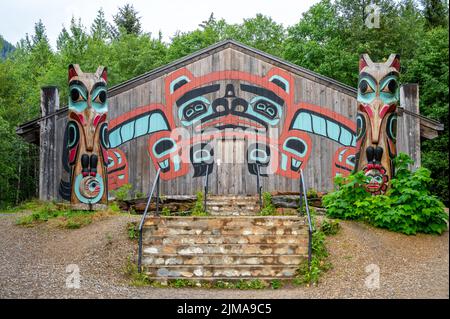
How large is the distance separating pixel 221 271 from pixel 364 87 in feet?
20.1

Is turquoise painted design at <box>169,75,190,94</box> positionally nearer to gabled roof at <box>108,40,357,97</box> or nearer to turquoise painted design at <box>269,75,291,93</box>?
Result: gabled roof at <box>108,40,357,97</box>

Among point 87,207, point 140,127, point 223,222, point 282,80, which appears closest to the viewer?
point 223,222

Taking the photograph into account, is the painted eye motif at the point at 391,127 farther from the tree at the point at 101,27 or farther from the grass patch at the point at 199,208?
the tree at the point at 101,27

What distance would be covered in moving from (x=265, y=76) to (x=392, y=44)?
56.8 ft

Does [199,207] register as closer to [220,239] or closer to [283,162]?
[283,162]

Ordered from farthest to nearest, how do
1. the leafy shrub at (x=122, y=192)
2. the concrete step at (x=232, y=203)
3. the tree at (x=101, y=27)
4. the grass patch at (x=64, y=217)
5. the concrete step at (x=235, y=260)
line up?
the tree at (x=101, y=27), the concrete step at (x=232, y=203), the leafy shrub at (x=122, y=192), the grass patch at (x=64, y=217), the concrete step at (x=235, y=260)

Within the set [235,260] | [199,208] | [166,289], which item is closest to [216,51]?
[199,208]

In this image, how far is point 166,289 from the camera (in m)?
9.15

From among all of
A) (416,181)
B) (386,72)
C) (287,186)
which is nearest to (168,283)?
(416,181)

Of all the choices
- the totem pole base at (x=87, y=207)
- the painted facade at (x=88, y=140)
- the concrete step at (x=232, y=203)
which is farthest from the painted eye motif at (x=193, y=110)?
the totem pole base at (x=87, y=207)

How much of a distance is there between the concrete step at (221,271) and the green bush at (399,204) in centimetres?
240

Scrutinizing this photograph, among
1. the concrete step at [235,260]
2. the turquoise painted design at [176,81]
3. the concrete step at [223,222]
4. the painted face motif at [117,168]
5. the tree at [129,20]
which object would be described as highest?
the tree at [129,20]

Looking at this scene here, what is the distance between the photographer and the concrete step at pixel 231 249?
10180mm
